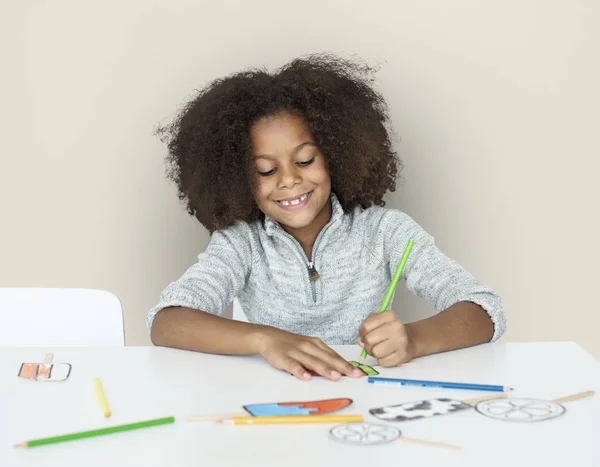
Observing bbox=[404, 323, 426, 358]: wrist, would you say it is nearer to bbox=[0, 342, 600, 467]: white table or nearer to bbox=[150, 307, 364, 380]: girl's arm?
bbox=[0, 342, 600, 467]: white table

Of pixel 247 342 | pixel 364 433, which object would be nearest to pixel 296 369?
pixel 247 342

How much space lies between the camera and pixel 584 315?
182 cm

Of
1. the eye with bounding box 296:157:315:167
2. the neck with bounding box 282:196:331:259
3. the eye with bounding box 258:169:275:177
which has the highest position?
the eye with bounding box 296:157:315:167

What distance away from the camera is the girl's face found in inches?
60.4

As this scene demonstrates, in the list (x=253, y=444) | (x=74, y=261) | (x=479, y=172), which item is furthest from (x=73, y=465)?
(x=479, y=172)

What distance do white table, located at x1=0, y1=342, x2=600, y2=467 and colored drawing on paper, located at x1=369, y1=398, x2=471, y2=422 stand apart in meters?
0.01

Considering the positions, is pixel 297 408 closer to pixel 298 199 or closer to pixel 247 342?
pixel 247 342

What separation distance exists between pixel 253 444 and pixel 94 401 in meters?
0.26

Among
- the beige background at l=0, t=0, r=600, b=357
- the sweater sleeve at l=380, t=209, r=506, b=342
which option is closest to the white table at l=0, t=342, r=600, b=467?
the sweater sleeve at l=380, t=209, r=506, b=342

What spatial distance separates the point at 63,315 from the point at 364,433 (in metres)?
0.85

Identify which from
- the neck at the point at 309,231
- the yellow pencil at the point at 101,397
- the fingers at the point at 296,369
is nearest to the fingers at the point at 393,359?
the fingers at the point at 296,369

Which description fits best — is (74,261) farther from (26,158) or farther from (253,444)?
(253,444)

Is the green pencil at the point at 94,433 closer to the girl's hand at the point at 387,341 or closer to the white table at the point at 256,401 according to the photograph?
the white table at the point at 256,401

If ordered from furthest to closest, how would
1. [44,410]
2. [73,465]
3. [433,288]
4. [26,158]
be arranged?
[26,158], [433,288], [44,410], [73,465]
